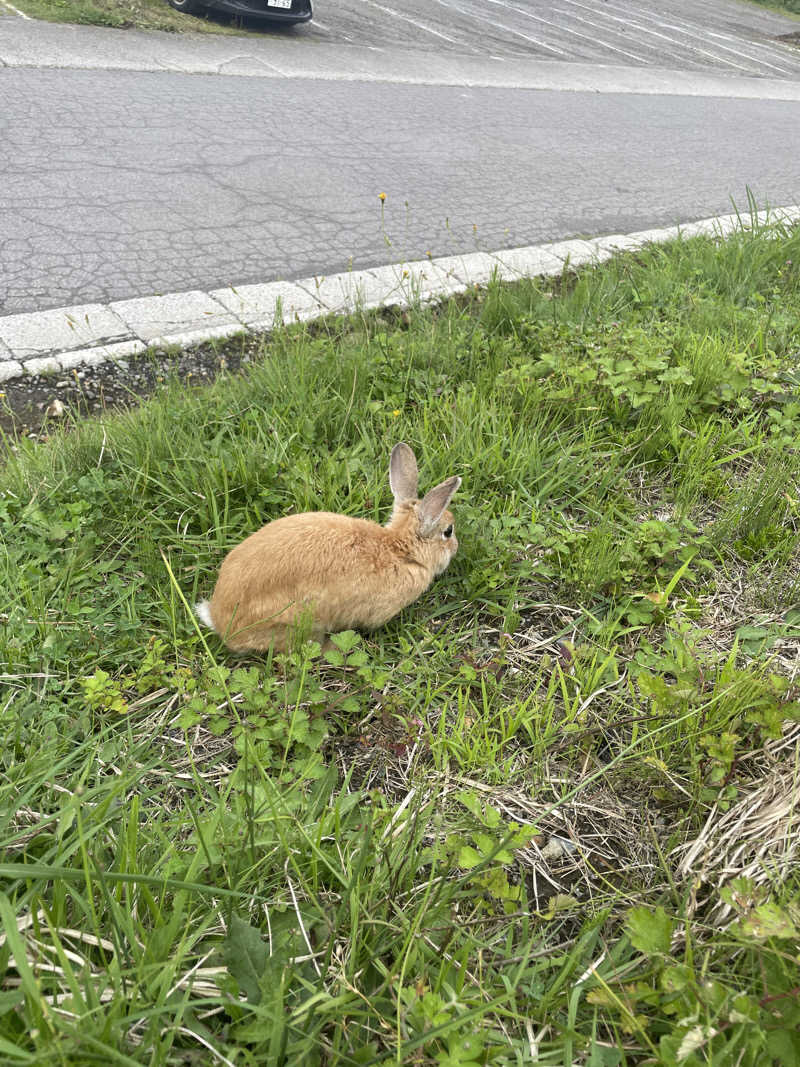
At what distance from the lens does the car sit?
348 inches

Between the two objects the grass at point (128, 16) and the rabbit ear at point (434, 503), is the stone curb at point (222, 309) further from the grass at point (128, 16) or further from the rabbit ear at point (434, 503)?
the grass at point (128, 16)

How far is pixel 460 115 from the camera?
7.96 meters

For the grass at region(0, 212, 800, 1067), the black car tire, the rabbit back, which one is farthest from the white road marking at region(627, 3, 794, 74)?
the rabbit back

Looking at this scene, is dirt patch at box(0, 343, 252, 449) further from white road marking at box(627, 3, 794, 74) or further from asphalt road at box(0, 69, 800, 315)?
white road marking at box(627, 3, 794, 74)

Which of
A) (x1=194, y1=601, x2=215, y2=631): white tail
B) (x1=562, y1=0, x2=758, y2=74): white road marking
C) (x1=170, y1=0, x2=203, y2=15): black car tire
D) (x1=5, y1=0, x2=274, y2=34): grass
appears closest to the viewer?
(x1=194, y1=601, x2=215, y2=631): white tail

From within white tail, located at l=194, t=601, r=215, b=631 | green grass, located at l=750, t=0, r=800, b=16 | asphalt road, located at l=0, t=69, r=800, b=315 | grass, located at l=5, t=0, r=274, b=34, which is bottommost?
white tail, located at l=194, t=601, r=215, b=631

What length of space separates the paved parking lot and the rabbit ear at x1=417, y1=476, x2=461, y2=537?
31.8 feet

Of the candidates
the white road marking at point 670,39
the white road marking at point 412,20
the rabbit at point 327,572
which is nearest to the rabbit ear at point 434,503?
the rabbit at point 327,572

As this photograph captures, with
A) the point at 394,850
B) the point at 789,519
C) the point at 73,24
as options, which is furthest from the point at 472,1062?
the point at 73,24

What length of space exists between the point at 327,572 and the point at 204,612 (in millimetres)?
450

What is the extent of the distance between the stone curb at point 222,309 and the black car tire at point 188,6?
688 centimetres

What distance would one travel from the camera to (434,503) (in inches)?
98.1

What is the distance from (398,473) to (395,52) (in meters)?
9.46

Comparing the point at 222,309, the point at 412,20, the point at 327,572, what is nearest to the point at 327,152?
the point at 222,309
